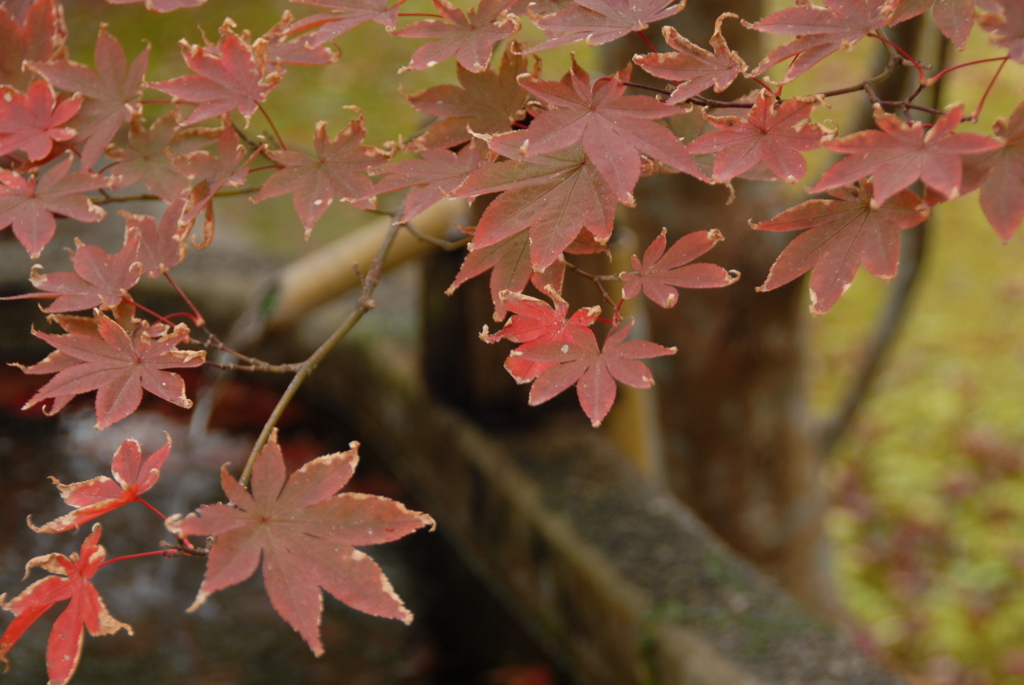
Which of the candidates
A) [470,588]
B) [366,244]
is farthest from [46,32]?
[470,588]

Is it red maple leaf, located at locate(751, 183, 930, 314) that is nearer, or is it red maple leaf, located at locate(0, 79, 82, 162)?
red maple leaf, located at locate(751, 183, 930, 314)

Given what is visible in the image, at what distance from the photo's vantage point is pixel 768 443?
2441 millimetres

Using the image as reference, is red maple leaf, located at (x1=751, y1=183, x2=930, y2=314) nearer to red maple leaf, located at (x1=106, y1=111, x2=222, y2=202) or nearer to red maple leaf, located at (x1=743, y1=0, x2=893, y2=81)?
red maple leaf, located at (x1=743, y1=0, x2=893, y2=81)

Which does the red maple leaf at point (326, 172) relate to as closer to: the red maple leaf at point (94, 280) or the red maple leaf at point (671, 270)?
the red maple leaf at point (94, 280)

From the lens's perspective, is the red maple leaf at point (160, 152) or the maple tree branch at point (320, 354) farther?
the red maple leaf at point (160, 152)

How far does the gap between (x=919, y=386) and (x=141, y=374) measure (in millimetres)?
4674

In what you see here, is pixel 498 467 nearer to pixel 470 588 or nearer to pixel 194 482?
pixel 470 588

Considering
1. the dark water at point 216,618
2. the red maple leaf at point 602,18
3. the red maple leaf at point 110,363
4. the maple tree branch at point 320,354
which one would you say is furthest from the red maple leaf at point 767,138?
the dark water at point 216,618

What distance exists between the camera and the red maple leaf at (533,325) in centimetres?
68

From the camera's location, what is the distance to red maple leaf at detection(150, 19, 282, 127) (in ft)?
2.49

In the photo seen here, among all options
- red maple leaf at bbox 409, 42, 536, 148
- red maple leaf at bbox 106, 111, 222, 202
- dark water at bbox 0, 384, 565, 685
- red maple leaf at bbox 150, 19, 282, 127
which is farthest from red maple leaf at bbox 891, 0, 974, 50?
dark water at bbox 0, 384, 565, 685

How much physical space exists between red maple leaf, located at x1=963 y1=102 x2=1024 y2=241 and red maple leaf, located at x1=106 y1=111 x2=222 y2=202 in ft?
2.30

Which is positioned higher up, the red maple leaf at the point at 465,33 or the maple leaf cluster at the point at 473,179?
the red maple leaf at the point at 465,33

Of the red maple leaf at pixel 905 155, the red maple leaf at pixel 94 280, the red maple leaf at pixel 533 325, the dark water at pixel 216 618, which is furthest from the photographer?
the dark water at pixel 216 618
